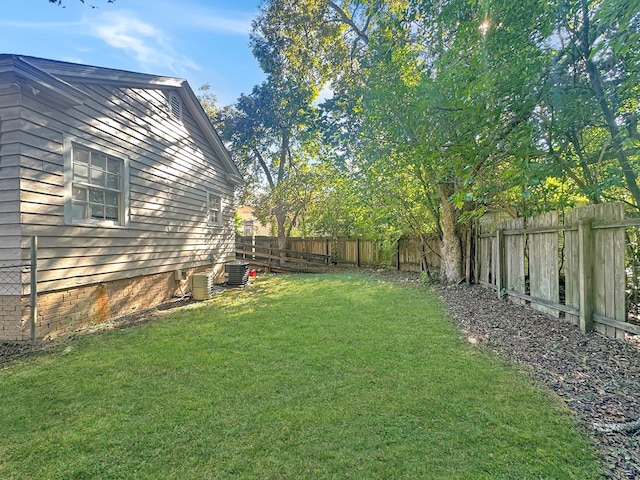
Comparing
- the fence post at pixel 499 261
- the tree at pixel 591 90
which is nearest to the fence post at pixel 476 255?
the fence post at pixel 499 261

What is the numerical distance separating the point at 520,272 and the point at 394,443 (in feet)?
16.3

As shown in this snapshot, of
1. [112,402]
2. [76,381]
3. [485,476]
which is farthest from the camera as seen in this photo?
[76,381]

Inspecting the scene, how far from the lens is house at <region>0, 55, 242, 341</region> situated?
13.7 ft

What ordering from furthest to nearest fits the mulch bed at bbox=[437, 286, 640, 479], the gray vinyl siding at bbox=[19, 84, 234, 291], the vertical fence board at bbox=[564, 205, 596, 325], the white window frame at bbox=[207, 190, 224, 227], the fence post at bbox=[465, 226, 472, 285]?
the white window frame at bbox=[207, 190, 224, 227], the fence post at bbox=[465, 226, 472, 285], the gray vinyl siding at bbox=[19, 84, 234, 291], the vertical fence board at bbox=[564, 205, 596, 325], the mulch bed at bbox=[437, 286, 640, 479]

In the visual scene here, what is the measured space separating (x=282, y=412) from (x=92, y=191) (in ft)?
17.0

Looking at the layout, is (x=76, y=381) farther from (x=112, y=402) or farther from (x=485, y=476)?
(x=485, y=476)

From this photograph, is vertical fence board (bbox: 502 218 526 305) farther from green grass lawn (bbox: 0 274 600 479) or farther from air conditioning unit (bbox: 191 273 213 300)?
air conditioning unit (bbox: 191 273 213 300)

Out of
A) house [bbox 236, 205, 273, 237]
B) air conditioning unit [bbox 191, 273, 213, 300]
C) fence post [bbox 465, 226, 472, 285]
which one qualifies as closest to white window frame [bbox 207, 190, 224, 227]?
air conditioning unit [bbox 191, 273, 213, 300]

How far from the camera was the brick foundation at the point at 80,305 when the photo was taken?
4188mm

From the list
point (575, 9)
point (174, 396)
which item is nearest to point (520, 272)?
point (575, 9)

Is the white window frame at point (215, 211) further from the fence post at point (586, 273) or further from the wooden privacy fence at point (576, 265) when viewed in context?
the fence post at point (586, 273)

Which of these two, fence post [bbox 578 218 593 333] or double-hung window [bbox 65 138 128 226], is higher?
double-hung window [bbox 65 138 128 226]

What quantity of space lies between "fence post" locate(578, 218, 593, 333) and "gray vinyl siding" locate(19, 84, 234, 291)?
7.22 meters

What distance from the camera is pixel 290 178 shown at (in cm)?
1522
